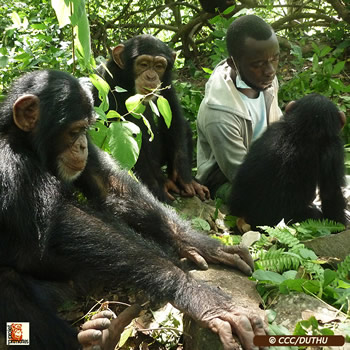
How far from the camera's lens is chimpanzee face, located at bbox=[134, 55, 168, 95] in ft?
24.5

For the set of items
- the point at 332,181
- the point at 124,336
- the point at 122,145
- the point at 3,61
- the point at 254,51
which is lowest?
the point at 124,336

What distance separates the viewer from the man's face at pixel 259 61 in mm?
7262

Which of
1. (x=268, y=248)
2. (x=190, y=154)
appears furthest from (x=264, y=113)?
(x=268, y=248)

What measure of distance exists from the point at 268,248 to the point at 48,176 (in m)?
2.19

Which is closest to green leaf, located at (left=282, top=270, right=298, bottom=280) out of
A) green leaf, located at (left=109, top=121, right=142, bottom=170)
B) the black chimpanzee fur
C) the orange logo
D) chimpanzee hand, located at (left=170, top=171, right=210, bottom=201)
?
green leaf, located at (left=109, top=121, right=142, bottom=170)

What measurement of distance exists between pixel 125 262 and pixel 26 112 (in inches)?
57.3

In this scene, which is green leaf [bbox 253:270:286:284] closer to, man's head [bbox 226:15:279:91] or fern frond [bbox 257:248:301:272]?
fern frond [bbox 257:248:301:272]

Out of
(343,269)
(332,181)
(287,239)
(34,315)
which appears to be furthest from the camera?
(332,181)

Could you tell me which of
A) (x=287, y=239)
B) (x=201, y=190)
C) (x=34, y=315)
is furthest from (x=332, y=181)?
(x=34, y=315)

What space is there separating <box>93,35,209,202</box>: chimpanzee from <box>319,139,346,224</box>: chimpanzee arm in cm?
185

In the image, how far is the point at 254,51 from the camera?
730cm

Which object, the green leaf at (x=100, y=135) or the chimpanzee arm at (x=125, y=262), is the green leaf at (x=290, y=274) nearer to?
the chimpanzee arm at (x=125, y=262)

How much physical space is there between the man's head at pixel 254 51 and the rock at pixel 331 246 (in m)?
3.13

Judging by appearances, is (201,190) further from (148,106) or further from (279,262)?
(279,262)
